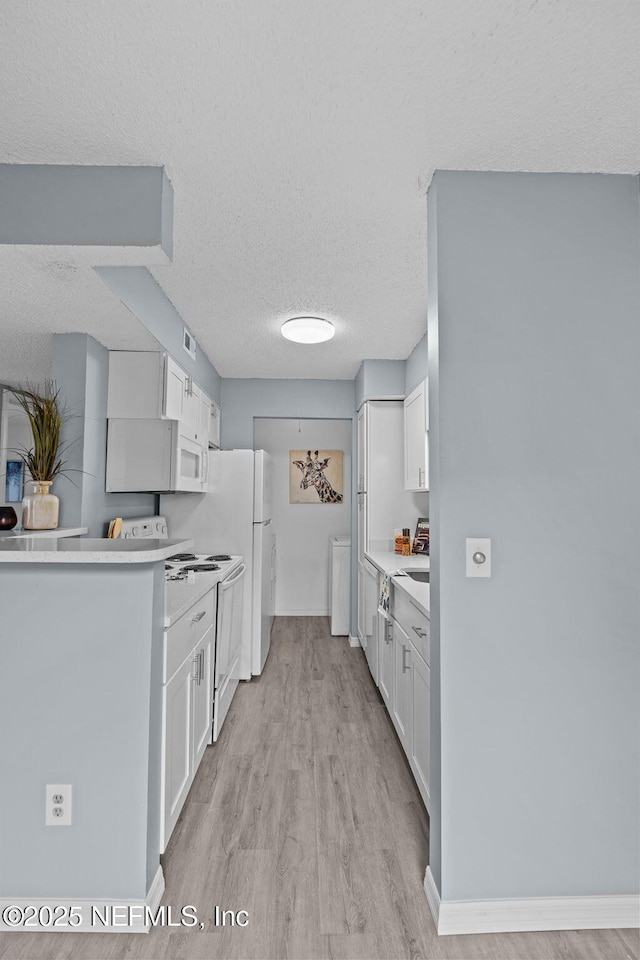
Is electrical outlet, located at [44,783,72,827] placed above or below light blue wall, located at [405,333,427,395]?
below

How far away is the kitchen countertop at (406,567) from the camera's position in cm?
227

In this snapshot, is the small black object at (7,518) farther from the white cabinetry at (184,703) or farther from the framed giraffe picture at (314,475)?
the framed giraffe picture at (314,475)

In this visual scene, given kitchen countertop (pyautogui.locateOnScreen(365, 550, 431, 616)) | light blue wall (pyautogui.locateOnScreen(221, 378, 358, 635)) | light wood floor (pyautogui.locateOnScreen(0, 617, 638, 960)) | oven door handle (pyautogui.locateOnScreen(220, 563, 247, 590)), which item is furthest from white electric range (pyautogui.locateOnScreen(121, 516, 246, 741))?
light blue wall (pyautogui.locateOnScreen(221, 378, 358, 635))

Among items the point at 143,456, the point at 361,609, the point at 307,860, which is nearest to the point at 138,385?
the point at 143,456

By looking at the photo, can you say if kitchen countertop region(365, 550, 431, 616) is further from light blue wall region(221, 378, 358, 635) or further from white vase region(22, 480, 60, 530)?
white vase region(22, 480, 60, 530)

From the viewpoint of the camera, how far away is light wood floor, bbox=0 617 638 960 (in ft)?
5.15

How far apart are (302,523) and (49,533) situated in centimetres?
383

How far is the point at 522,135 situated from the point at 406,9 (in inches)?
22.8

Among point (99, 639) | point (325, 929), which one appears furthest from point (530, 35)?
point (325, 929)

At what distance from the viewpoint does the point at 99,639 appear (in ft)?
5.53

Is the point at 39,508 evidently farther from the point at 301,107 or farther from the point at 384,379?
the point at 384,379

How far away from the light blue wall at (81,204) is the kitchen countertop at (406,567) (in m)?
1.70

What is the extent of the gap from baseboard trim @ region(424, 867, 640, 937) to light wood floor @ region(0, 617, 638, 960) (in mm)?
26

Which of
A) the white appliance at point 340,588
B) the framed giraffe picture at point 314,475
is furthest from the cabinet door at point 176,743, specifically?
the framed giraffe picture at point 314,475
